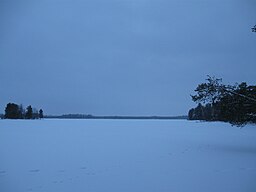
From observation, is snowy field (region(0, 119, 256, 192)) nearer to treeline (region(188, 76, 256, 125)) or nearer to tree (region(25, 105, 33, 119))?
treeline (region(188, 76, 256, 125))

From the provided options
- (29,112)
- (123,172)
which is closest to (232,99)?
(123,172)

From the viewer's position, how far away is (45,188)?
876cm

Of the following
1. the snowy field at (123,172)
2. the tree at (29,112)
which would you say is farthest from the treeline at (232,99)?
the tree at (29,112)

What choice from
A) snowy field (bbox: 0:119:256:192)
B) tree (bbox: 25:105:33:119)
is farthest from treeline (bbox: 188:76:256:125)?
tree (bbox: 25:105:33:119)

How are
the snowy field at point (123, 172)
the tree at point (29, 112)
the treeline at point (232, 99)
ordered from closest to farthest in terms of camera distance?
the snowy field at point (123, 172) → the treeline at point (232, 99) → the tree at point (29, 112)

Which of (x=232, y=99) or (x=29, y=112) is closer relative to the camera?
(x=232, y=99)

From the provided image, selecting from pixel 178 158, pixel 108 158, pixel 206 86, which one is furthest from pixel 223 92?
pixel 108 158

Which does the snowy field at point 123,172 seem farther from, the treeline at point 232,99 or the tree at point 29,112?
the tree at point 29,112

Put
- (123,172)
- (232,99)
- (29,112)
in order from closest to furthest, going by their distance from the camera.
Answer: (123,172), (232,99), (29,112)

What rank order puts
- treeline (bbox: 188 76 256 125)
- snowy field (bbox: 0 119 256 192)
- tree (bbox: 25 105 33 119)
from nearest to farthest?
snowy field (bbox: 0 119 256 192) < treeline (bbox: 188 76 256 125) < tree (bbox: 25 105 33 119)

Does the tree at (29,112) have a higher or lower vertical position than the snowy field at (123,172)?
higher

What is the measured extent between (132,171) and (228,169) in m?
4.04

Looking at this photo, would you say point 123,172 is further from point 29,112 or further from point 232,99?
point 29,112

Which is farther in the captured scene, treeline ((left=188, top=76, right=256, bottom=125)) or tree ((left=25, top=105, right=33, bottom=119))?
tree ((left=25, top=105, right=33, bottom=119))
